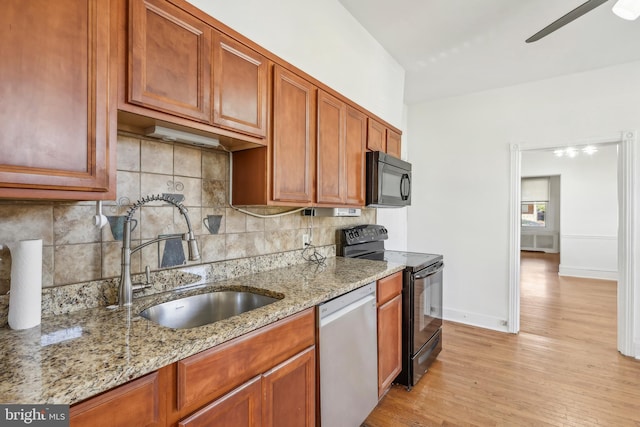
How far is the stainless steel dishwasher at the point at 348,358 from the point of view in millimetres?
1529

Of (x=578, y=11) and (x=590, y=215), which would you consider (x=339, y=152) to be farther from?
(x=590, y=215)

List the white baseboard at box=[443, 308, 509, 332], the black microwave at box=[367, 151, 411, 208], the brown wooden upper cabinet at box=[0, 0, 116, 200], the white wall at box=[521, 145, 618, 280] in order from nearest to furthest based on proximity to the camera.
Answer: the brown wooden upper cabinet at box=[0, 0, 116, 200]
the black microwave at box=[367, 151, 411, 208]
the white baseboard at box=[443, 308, 509, 332]
the white wall at box=[521, 145, 618, 280]

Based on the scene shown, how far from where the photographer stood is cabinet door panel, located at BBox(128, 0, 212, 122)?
110cm

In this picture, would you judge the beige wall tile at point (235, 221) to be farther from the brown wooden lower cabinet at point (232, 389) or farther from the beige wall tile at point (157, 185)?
the brown wooden lower cabinet at point (232, 389)

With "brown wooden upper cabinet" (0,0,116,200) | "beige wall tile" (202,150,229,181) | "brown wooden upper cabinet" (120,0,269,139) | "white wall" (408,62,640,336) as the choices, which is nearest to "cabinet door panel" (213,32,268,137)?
"brown wooden upper cabinet" (120,0,269,139)

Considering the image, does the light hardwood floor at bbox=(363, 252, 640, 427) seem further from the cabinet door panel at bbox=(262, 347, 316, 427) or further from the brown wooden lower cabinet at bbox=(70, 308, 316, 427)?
the brown wooden lower cabinet at bbox=(70, 308, 316, 427)

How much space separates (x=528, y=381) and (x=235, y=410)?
2479mm

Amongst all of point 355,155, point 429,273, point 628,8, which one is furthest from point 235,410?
point 628,8

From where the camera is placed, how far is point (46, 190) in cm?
89

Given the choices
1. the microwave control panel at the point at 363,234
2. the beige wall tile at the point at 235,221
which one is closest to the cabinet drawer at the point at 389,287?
the microwave control panel at the point at 363,234

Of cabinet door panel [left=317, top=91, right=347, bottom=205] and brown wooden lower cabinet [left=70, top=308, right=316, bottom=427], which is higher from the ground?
cabinet door panel [left=317, top=91, right=347, bottom=205]

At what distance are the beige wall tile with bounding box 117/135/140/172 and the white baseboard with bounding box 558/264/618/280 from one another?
775cm

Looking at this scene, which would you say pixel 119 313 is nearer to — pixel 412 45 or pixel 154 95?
pixel 154 95

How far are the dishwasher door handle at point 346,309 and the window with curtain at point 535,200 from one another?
27.6 ft
